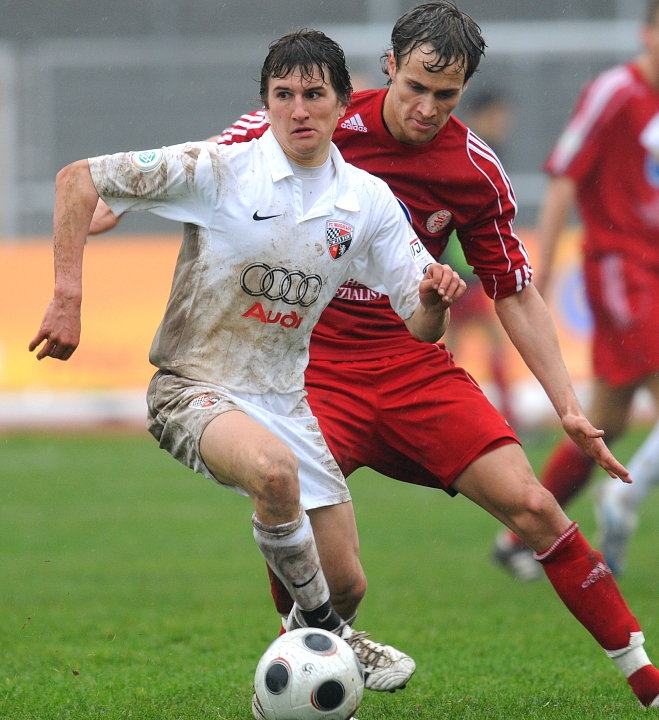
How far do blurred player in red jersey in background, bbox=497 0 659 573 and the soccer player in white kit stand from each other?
94.5 inches

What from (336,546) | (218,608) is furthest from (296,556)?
(218,608)

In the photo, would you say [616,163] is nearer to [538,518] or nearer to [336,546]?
[538,518]

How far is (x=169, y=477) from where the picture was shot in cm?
1002

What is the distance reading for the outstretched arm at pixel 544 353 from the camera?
14.2 feet

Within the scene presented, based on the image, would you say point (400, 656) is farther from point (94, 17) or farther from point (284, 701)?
point (94, 17)

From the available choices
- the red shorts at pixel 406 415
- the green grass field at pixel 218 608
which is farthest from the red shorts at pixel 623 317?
the red shorts at pixel 406 415

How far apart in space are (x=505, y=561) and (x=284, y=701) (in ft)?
10.5

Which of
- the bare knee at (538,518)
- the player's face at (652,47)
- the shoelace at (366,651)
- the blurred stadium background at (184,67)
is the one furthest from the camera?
the blurred stadium background at (184,67)

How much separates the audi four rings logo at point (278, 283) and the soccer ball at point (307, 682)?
106cm

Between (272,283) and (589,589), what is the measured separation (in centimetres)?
145

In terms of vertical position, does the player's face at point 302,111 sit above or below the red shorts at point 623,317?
above

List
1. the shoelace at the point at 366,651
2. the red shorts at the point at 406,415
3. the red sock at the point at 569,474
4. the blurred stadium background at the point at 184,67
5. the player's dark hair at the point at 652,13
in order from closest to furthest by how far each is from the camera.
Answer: the shoelace at the point at 366,651 → the red shorts at the point at 406,415 → the player's dark hair at the point at 652,13 → the red sock at the point at 569,474 → the blurred stadium background at the point at 184,67

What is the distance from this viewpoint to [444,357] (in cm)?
482

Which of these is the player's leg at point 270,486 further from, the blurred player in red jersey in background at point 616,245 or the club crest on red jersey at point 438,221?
the blurred player in red jersey in background at point 616,245
